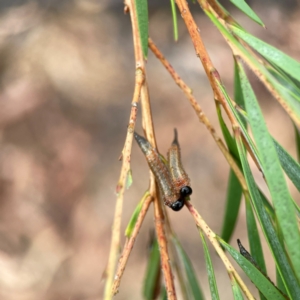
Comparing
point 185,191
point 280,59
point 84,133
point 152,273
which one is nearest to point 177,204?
point 185,191

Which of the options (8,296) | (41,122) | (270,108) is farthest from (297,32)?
(8,296)

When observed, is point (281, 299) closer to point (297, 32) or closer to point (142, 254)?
point (142, 254)

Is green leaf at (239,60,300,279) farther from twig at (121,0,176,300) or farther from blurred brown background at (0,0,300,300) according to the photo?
blurred brown background at (0,0,300,300)

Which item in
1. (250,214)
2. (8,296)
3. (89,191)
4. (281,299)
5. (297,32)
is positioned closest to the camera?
(281,299)

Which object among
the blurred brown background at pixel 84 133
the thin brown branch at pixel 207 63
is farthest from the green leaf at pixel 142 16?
the blurred brown background at pixel 84 133

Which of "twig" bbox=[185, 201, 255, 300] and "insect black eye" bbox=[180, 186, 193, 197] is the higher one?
A: "insect black eye" bbox=[180, 186, 193, 197]

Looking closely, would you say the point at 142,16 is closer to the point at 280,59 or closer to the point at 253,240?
the point at 280,59

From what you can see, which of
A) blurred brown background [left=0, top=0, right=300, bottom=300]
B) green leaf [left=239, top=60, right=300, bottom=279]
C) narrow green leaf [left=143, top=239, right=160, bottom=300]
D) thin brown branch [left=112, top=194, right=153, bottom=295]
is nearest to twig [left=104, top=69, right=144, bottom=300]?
thin brown branch [left=112, top=194, right=153, bottom=295]
